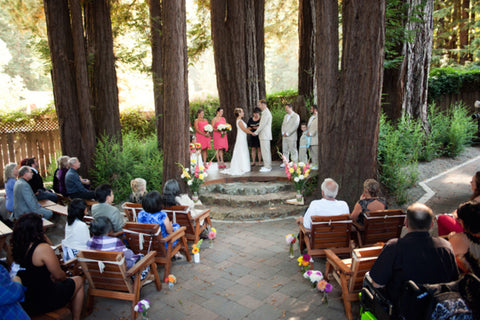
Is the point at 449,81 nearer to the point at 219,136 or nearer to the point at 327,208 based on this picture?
the point at 219,136

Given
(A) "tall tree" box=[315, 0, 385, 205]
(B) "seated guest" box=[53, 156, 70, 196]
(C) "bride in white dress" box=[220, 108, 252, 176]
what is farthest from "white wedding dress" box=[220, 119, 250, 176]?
(B) "seated guest" box=[53, 156, 70, 196]

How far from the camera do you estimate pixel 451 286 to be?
104 inches

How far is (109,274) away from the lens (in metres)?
3.94

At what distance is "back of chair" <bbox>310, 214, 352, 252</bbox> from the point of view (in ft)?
15.4

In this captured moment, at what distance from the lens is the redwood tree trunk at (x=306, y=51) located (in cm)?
1227

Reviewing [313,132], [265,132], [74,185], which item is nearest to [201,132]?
[265,132]

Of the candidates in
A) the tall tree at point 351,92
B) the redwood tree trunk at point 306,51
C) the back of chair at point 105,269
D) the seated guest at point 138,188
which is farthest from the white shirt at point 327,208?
the redwood tree trunk at point 306,51

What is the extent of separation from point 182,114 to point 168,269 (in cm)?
400

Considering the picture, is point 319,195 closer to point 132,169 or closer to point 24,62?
point 132,169

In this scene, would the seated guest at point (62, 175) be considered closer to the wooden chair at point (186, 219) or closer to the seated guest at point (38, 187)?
the seated guest at point (38, 187)

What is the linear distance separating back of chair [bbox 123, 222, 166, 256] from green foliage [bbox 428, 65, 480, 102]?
42.8 feet

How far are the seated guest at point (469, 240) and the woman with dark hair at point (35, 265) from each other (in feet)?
13.2

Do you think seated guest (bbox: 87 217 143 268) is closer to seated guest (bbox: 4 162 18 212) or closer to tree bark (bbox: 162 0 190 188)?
seated guest (bbox: 4 162 18 212)

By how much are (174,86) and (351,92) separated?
383 cm
